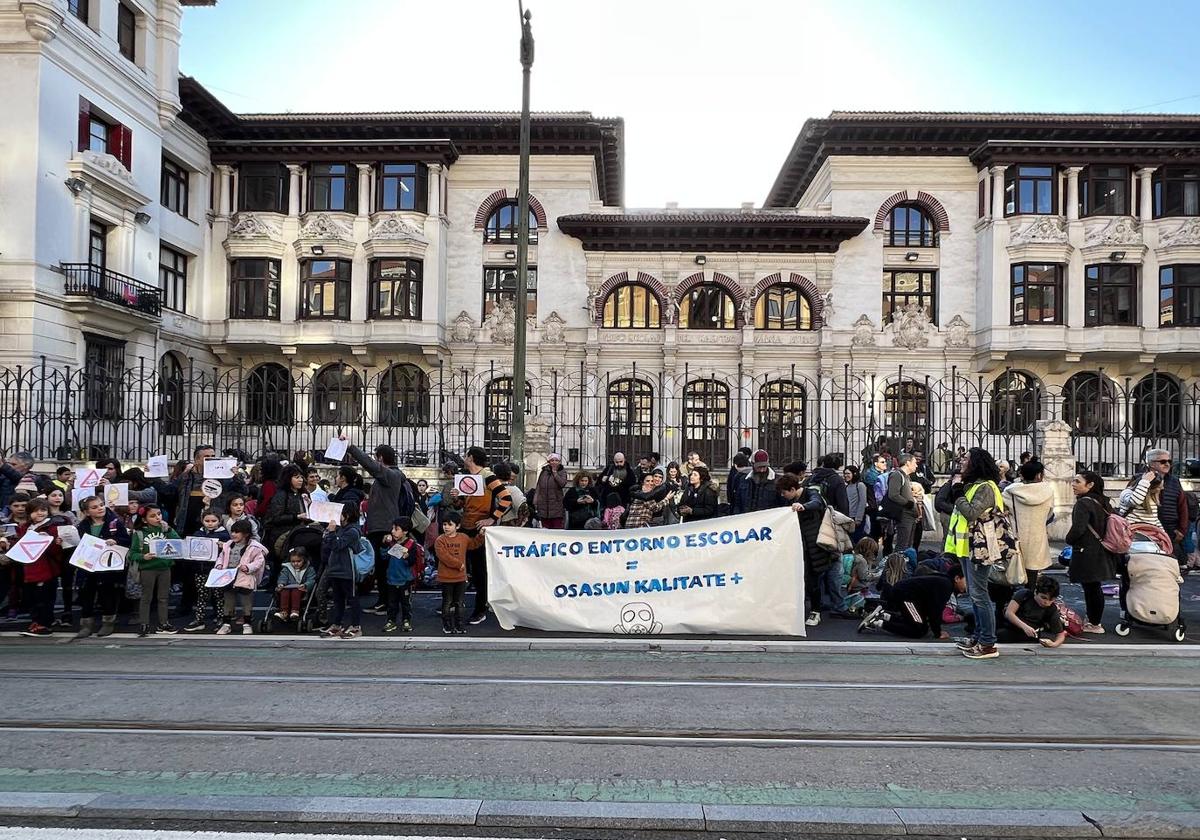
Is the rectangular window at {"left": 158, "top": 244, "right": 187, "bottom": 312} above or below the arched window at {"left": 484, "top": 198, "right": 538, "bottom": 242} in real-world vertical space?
below

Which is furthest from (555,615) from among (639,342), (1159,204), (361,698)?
(1159,204)

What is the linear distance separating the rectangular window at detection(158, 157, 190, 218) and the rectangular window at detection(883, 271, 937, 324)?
91.8ft

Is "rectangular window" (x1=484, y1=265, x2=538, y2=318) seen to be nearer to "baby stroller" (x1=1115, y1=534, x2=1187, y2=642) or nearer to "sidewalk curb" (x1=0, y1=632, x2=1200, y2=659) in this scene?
"sidewalk curb" (x1=0, y1=632, x2=1200, y2=659)

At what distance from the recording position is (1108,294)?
32.5m

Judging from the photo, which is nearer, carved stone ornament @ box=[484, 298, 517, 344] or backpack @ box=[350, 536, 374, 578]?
backpack @ box=[350, 536, 374, 578]

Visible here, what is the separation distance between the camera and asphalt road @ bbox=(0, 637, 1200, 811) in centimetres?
510

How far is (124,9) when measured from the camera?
28.0 metres

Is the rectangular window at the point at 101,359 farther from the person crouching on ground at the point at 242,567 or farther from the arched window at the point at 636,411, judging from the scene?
the arched window at the point at 636,411

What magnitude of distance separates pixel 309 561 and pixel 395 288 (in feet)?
81.2

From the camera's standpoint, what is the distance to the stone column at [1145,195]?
32.0 meters

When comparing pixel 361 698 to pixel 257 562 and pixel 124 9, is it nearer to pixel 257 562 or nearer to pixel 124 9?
pixel 257 562

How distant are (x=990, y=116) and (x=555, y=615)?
30.6 metres

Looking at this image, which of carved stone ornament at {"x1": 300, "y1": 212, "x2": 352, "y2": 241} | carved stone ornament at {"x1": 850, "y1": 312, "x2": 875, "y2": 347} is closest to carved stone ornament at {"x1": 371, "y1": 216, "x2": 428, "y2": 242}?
carved stone ornament at {"x1": 300, "y1": 212, "x2": 352, "y2": 241}

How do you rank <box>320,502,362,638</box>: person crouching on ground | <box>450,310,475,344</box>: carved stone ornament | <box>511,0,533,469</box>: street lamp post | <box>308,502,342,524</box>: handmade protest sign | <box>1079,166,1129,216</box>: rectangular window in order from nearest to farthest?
<box>320,502,362,638</box>: person crouching on ground → <box>308,502,342,524</box>: handmade protest sign → <box>511,0,533,469</box>: street lamp post → <box>1079,166,1129,216</box>: rectangular window → <box>450,310,475,344</box>: carved stone ornament
